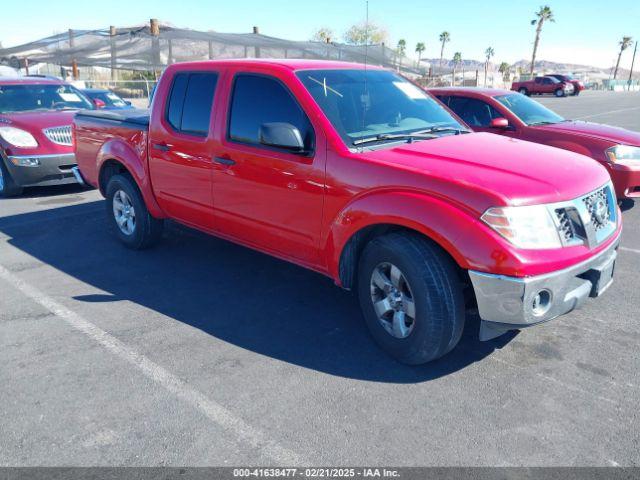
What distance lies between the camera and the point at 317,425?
2859 mm

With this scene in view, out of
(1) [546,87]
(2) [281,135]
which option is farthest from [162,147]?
(1) [546,87]

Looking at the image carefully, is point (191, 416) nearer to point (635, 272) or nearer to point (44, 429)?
point (44, 429)

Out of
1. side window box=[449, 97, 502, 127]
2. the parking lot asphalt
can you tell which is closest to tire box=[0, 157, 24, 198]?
the parking lot asphalt

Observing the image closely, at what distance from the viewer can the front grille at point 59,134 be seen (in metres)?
8.10

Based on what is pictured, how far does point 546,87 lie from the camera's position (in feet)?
136

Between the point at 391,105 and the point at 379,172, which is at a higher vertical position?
the point at 391,105

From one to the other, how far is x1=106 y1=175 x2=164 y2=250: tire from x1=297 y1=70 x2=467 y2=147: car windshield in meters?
2.42

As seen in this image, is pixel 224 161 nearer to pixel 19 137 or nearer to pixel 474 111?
pixel 474 111

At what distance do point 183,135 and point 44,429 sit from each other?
2697mm

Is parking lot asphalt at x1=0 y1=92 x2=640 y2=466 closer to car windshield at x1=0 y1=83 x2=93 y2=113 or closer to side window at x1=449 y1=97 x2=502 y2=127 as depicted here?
side window at x1=449 y1=97 x2=502 y2=127

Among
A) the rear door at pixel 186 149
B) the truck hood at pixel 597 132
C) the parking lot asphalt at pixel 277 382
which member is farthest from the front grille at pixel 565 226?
the truck hood at pixel 597 132

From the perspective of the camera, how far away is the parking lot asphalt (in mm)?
2686

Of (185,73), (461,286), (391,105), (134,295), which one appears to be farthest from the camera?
(185,73)

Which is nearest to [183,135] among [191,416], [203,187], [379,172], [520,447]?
[203,187]
